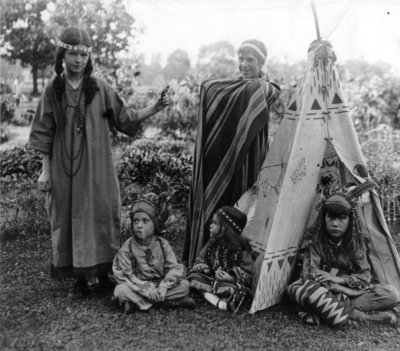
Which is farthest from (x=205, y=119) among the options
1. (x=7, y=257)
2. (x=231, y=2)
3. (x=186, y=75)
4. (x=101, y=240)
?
(x=186, y=75)

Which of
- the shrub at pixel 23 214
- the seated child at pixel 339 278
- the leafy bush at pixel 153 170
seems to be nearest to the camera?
the seated child at pixel 339 278

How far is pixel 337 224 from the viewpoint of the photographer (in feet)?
12.6

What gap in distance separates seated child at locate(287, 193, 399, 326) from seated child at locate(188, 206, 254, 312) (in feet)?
1.33

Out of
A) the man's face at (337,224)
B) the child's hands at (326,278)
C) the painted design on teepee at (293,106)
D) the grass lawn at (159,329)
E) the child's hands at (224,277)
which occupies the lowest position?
the grass lawn at (159,329)

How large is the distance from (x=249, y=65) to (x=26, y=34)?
16.0ft

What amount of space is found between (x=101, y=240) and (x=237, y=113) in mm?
1518

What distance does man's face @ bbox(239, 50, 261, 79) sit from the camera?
14.2 ft

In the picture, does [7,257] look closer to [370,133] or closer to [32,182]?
[32,182]

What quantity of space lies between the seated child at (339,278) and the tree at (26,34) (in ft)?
18.8

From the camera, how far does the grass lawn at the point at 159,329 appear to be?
341cm

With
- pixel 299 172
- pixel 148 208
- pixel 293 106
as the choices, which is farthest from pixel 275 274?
pixel 293 106

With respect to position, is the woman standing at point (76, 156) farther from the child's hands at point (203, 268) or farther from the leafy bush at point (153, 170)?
the leafy bush at point (153, 170)

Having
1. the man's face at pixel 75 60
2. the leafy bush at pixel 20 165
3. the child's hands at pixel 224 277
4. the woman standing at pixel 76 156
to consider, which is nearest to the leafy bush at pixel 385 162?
the child's hands at pixel 224 277

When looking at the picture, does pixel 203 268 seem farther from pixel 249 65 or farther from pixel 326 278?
pixel 249 65
